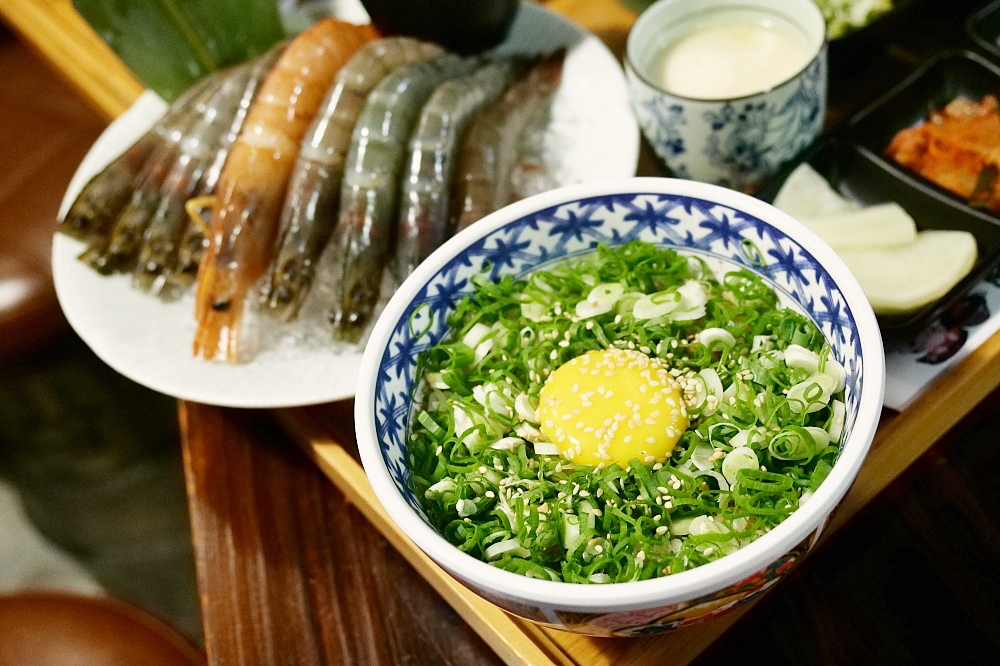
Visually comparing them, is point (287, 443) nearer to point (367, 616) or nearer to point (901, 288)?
point (367, 616)

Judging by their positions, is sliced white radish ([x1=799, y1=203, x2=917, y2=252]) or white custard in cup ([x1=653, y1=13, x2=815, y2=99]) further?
white custard in cup ([x1=653, y1=13, x2=815, y2=99])

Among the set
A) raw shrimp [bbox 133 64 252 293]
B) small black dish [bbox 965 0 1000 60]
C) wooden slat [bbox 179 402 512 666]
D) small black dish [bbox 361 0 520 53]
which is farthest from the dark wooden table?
small black dish [bbox 361 0 520 53]

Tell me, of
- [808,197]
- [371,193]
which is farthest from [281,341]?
[808,197]

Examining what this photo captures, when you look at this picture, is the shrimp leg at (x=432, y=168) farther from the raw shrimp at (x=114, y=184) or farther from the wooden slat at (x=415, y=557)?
the raw shrimp at (x=114, y=184)

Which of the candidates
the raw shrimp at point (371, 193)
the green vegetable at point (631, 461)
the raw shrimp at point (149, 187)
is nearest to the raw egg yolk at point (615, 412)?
the green vegetable at point (631, 461)

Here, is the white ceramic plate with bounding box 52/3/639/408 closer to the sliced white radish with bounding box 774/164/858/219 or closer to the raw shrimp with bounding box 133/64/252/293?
the raw shrimp with bounding box 133/64/252/293

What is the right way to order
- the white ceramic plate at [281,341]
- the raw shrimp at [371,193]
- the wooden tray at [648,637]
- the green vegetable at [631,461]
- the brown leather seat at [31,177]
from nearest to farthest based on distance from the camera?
the green vegetable at [631,461] → the wooden tray at [648,637] → the white ceramic plate at [281,341] → the raw shrimp at [371,193] → the brown leather seat at [31,177]

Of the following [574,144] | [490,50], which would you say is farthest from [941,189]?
[490,50]
